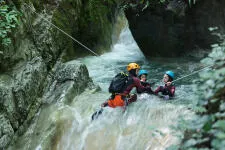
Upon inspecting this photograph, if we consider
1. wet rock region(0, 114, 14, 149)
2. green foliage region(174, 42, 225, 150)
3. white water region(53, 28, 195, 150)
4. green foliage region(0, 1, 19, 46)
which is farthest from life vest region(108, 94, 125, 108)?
green foliage region(174, 42, 225, 150)

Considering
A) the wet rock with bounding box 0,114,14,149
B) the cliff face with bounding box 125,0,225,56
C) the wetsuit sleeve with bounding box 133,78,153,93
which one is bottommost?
the wet rock with bounding box 0,114,14,149

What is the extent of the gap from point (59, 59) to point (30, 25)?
145 centimetres

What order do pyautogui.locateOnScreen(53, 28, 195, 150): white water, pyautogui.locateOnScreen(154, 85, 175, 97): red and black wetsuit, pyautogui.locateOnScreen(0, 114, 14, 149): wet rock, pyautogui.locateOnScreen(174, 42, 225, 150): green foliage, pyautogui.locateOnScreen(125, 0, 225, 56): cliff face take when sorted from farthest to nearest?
pyautogui.locateOnScreen(125, 0, 225, 56): cliff face
pyautogui.locateOnScreen(154, 85, 175, 97): red and black wetsuit
pyautogui.locateOnScreen(0, 114, 14, 149): wet rock
pyautogui.locateOnScreen(53, 28, 195, 150): white water
pyautogui.locateOnScreen(174, 42, 225, 150): green foliage

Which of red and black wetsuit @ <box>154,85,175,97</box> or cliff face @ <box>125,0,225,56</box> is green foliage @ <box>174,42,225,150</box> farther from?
cliff face @ <box>125,0,225,56</box>

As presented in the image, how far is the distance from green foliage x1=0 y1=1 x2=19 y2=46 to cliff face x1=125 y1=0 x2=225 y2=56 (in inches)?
182

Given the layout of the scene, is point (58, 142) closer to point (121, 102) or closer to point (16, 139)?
point (16, 139)

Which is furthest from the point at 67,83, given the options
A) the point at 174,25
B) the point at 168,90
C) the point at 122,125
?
the point at 174,25

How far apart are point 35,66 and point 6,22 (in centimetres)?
122

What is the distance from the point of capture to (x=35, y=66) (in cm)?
778

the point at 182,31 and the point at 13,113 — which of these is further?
the point at 182,31

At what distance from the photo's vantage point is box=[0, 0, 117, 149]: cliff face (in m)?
6.87

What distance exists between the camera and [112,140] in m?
6.21

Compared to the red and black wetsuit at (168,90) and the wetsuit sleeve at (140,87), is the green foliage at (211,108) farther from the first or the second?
the red and black wetsuit at (168,90)

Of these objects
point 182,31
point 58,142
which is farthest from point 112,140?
point 182,31
